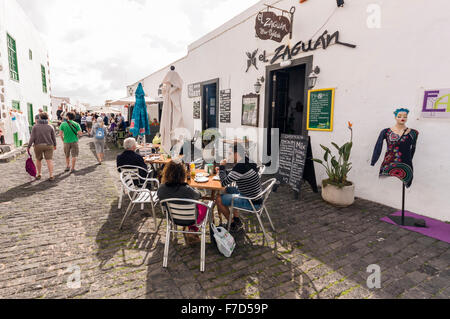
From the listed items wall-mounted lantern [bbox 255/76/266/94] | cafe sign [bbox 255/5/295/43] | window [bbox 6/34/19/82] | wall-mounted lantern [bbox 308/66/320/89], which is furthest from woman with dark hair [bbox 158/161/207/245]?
window [bbox 6/34/19/82]

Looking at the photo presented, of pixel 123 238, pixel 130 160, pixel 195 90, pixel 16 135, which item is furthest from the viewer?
pixel 195 90

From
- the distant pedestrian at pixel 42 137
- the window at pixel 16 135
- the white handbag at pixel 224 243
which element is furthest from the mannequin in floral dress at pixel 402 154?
the window at pixel 16 135

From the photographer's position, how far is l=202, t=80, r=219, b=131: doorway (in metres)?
11.0

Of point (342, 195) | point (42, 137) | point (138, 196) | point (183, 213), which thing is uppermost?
point (42, 137)

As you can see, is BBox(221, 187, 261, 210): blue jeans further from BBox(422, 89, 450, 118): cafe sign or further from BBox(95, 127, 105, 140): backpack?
BBox(95, 127, 105, 140): backpack

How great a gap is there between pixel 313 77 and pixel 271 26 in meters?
1.63

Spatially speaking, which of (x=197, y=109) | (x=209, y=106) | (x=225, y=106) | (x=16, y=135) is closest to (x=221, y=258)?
(x=225, y=106)

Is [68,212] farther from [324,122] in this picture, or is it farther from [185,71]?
[185,71]

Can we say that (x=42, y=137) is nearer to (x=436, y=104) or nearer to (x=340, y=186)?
(x=340, y=186)

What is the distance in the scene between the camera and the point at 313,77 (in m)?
5.82

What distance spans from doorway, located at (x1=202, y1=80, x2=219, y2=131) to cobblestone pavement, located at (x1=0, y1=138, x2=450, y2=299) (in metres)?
7.05

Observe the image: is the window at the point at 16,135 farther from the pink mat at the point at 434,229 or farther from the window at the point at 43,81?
the pink mat at the point at 434,229

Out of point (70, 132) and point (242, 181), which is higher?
point (70, 132)

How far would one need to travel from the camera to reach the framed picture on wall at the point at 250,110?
7.91 metres
